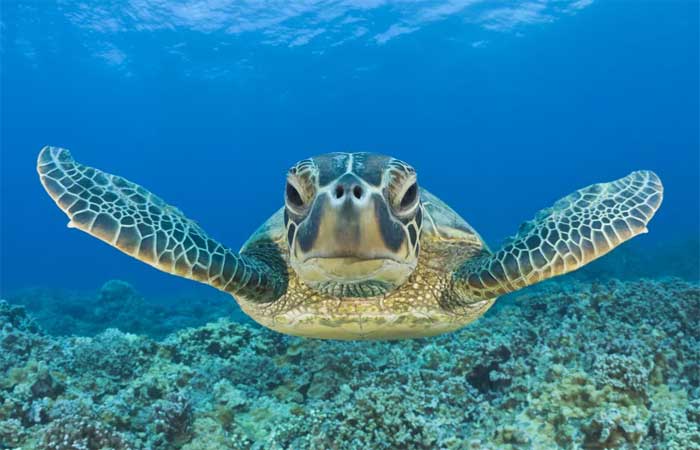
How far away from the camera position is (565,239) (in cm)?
333

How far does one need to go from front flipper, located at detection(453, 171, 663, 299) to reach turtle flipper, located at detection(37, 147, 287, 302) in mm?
1761

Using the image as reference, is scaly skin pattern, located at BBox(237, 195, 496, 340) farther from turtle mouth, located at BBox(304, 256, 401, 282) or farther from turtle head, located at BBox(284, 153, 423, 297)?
turtle mouth, located at BBox(304, 256, 401, 282)

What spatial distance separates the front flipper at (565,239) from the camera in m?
3.25

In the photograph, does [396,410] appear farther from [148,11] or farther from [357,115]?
[357,115]

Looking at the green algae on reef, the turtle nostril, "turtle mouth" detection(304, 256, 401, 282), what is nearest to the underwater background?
the green algae on reef

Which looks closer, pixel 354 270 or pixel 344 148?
pixel 354 270

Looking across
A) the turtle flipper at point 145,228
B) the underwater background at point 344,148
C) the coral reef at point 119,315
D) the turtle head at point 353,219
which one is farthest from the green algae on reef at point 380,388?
the coral reef at point 119,315

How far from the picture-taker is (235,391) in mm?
3672

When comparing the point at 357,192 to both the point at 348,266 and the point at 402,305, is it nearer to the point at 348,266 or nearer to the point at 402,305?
the point at 348,266

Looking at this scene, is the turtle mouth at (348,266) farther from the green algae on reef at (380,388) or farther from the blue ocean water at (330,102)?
the blue ocean water at (330,102)

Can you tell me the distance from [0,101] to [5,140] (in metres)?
19.5

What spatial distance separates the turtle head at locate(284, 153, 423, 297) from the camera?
2154mm

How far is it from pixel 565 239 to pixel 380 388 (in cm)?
181

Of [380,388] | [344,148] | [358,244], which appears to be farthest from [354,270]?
[344,148]
